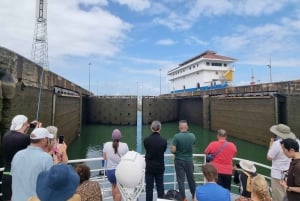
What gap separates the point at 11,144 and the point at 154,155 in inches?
72.4

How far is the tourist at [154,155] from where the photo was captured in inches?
146

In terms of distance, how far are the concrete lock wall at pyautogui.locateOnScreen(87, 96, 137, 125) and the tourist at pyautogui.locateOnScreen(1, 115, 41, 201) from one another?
25.6 meters

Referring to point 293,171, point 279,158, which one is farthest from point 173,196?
point 279,158

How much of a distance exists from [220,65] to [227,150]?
34.0 metres

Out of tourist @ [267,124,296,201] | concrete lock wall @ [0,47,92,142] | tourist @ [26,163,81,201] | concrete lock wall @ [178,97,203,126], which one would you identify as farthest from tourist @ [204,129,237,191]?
concrete lock wall @ [178,97,203,126]

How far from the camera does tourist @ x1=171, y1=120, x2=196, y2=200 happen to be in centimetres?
400

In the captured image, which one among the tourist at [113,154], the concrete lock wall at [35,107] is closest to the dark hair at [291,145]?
the tourist at [113,154]

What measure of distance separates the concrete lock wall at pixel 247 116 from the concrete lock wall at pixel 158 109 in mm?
8641

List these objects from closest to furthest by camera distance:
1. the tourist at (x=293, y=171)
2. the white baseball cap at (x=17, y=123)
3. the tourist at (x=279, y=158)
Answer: the tourist at (x=293, y=171) < the white baseball cap at (x=17, y=123) < the tourist at (x=279, y=158)

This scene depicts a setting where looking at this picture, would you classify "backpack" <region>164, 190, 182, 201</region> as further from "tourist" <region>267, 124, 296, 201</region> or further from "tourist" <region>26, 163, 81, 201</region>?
"tourist" <region>26, 163, 81, 201</region>

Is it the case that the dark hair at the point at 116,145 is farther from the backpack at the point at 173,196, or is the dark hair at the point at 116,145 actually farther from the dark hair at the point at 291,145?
the dark hair at the point at 291,145

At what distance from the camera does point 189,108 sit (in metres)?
32.1

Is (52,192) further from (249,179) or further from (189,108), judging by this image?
(189,108)

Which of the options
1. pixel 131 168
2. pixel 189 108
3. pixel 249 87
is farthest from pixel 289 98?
pixel 189 108
